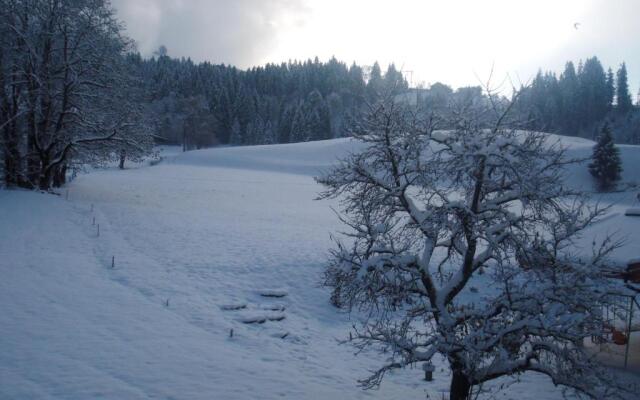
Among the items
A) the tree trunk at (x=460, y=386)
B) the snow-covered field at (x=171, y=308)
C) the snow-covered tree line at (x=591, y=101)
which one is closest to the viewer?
the snow-covered field at (x=171, y=308)

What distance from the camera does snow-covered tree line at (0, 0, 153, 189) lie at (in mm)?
20219

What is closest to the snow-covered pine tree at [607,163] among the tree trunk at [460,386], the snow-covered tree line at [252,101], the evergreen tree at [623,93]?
the snow-covered tree line at [252,101]

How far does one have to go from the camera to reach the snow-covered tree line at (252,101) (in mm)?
81275

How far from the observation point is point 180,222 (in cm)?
2178

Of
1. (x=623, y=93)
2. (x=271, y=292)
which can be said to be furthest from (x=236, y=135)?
(x=623, y=93)

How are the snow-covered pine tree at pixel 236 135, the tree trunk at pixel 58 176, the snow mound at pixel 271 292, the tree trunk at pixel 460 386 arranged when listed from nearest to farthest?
the tree trunk at pixel 460 386 → the snow mound at pixel 271 292 → the tree trunk at pixel 58 176 → the snow-covered pine tree at pixel 236 135

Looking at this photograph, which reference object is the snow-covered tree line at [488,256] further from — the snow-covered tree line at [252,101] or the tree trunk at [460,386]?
the snow-covered tree line at [252,101]

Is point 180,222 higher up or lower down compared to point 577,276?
lower down

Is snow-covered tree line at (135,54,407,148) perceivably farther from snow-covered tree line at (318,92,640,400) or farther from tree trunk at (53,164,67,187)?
snow-covered tree line at (318,92,640,400)

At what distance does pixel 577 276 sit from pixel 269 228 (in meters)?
18.2

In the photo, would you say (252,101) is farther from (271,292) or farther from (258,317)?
(258,317)

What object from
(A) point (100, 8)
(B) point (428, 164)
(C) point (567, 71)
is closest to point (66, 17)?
(A) point (100, 8)

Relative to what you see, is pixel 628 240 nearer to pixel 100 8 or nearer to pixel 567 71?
pixel 100 8

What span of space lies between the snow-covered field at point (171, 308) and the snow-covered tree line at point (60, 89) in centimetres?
278
